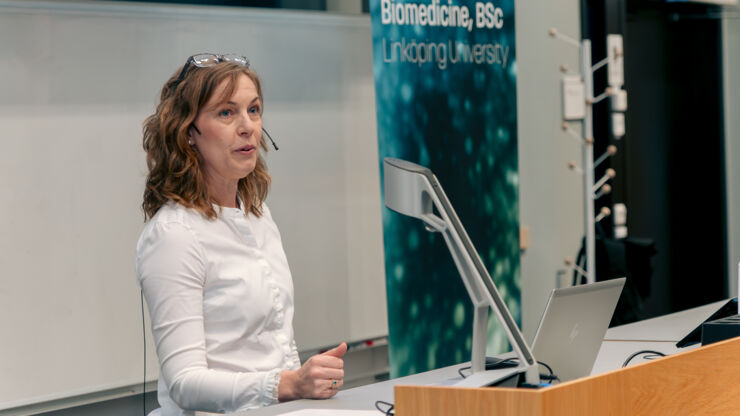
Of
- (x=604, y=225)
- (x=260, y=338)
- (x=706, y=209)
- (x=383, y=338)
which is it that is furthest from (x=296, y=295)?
(x=706, y=209)

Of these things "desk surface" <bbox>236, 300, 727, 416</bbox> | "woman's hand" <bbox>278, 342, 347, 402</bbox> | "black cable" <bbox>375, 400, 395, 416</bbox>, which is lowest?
"desk surface" <bbox>236, 300, 727, 416</bbox>

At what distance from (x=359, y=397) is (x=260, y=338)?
30 centimetres

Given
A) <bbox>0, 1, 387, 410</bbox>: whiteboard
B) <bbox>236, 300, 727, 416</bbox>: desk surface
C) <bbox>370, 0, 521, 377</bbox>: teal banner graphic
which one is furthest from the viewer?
<bbox>370, 0, 521, 377</bbox>: teal banner graphic

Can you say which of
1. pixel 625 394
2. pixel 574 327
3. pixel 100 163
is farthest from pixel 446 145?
pixel 625 394

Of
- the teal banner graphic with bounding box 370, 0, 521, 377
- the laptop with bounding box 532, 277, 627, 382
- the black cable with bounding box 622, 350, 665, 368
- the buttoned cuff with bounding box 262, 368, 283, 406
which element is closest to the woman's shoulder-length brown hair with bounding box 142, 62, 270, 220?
the buttoned cuff with bounding box 262, 368, 283, 406

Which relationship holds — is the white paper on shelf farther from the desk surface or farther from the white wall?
the white wall

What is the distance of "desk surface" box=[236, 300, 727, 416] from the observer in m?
2.09

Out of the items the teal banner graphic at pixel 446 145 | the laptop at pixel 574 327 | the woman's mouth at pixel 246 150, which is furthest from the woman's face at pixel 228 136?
the teal banner graphic at pixel 446 145

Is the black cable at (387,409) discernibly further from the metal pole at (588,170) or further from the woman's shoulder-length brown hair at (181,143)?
the metal pole at (588,170)

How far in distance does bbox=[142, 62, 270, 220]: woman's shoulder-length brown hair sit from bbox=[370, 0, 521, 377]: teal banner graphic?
1.47m

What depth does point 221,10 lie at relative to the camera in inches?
146

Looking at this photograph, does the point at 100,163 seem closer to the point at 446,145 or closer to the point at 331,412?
the point at 446,145

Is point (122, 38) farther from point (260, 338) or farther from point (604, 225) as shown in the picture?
point (604, 225)

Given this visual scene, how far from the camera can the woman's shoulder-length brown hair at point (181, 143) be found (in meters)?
2.32
